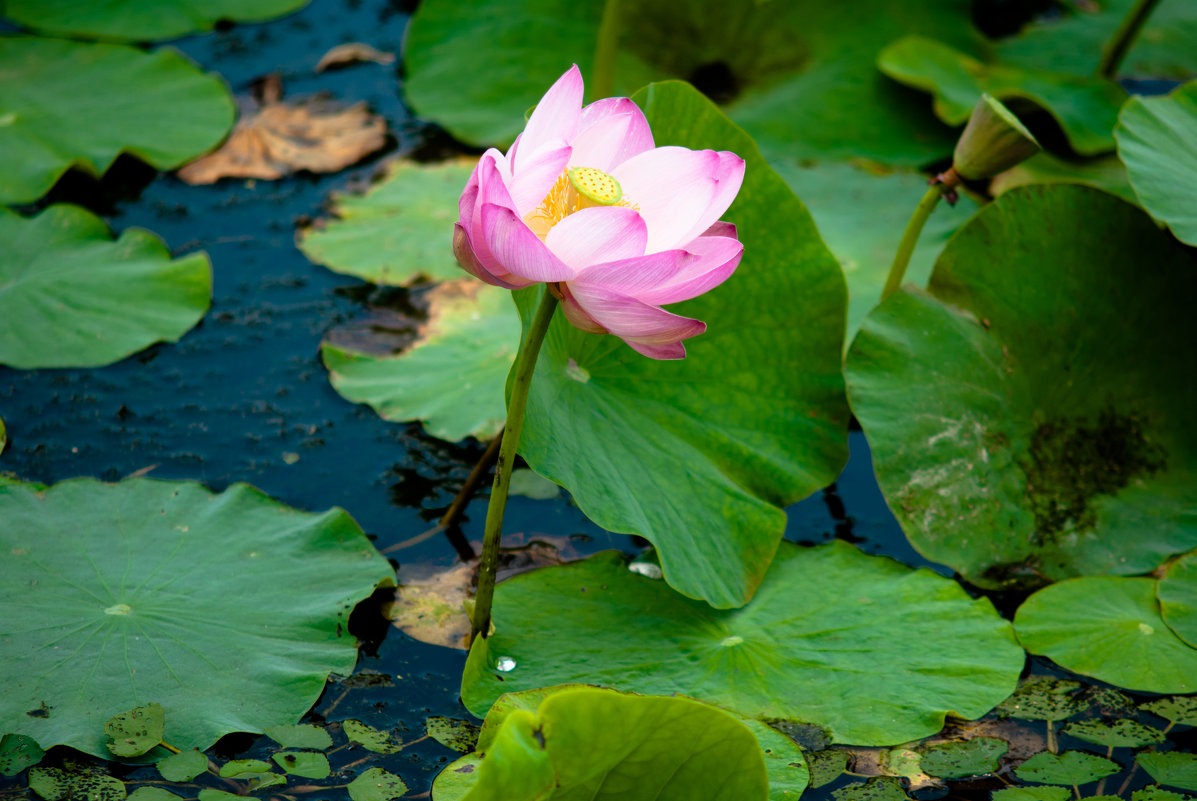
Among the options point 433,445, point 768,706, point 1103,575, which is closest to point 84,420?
point 433,445

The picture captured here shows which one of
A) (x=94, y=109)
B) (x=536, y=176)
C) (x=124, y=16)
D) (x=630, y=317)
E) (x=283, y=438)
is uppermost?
(x=536, y=176)

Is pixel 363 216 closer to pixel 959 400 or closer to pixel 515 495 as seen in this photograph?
pixel 515 495

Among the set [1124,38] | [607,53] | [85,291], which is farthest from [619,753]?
[1124,38]

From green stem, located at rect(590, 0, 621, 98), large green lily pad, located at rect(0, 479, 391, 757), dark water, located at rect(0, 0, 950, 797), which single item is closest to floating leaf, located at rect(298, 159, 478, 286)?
dark water, located at rect(0, 0, 950, 797)

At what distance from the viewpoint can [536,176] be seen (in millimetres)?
1139

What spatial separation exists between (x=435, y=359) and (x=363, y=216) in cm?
63

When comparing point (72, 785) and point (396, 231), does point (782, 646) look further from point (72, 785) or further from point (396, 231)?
point (396, 231)

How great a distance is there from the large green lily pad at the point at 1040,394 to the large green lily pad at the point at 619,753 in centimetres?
65

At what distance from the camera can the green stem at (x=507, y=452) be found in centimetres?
121

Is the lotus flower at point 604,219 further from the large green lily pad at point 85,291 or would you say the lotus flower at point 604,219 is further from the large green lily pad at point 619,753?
the large green lily pad at point 85,291

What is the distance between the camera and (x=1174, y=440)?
5.78 feet

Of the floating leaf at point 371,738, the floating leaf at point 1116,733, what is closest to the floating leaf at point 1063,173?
the floating leaf at point 1116,733

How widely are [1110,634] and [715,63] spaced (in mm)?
1968

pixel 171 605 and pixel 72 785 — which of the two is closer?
pixel 72 785
